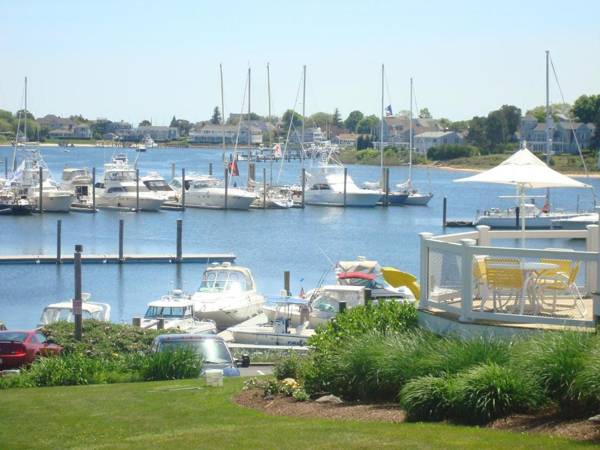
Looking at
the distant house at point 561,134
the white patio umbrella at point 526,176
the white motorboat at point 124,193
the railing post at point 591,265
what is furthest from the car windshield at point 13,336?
the distant house at point 561,134

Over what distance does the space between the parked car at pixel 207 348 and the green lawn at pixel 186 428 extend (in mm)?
3581

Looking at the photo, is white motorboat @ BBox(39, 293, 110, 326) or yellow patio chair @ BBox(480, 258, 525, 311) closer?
yellow patio chair @ BBox(480, 258, 525, 311)

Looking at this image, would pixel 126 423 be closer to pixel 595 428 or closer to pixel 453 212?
pixel 595 428

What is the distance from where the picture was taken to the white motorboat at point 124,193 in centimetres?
10138

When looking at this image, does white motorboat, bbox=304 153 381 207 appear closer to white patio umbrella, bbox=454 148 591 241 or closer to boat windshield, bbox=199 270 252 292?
boat windshield, bbox=199 270 252 292

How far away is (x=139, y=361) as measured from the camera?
20.3 metres

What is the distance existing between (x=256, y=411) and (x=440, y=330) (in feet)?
10.1

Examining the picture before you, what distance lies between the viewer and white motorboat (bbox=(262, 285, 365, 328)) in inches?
1448

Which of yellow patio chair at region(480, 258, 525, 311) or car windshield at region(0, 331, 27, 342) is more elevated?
yellow patio chair at region(480, 258, 525, 311)

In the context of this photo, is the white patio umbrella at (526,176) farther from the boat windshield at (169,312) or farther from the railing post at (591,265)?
the boat windshield at (169,312)

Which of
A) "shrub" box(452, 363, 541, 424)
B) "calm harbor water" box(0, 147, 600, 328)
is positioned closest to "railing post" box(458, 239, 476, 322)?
"shrub" box(452, 363, 541, 424)

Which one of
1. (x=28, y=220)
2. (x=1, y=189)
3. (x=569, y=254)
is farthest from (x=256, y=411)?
(x=1, y=189)

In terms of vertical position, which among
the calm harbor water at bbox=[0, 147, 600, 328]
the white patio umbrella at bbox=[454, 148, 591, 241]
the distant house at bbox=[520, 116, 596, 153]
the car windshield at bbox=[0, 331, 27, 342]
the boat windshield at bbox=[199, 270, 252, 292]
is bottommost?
the calm harbor water at bbox=[0, 147, 600, 328]

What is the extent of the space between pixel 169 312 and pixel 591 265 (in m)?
21.6
